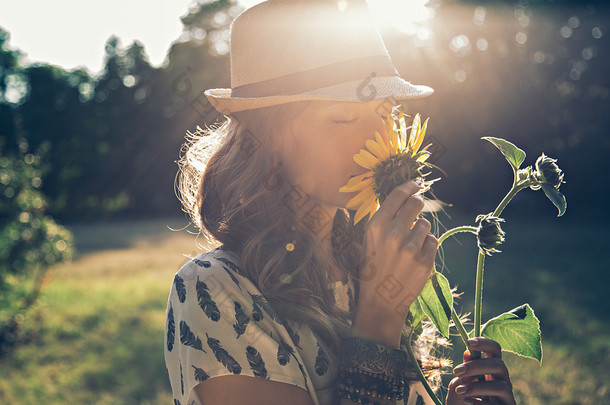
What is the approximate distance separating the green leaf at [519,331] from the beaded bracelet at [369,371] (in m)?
0.22

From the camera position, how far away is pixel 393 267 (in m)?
1.08

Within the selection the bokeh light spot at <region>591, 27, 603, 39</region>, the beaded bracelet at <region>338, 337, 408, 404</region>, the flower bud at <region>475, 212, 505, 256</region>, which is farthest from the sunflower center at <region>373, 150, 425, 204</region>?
the bokeh light spot at <region>591, 27, 603, 39</region>

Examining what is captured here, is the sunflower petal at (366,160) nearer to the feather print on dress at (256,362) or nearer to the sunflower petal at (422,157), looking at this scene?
the sunflower petal at (422,157)

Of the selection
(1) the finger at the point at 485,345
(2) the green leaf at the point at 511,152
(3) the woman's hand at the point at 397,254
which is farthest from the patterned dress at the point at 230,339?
(2) the green leaf at the point at 511,152

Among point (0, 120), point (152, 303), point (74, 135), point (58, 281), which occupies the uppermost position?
point (0, 120)

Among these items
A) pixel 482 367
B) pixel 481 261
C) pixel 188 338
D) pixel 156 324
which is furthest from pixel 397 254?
pixel 156 324

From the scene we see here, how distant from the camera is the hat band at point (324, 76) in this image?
1262 millimetres

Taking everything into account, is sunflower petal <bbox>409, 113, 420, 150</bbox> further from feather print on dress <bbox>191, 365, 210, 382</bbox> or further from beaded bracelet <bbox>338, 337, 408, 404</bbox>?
feather print on dress <bbox>191, 365, 210, 382</bbox>

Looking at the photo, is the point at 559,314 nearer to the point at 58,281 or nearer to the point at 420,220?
the point at 420,220

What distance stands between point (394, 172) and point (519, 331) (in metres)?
0.44

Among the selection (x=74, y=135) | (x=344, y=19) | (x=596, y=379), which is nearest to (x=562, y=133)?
(x=596, y=379)

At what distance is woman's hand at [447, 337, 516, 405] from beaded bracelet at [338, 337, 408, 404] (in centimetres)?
13

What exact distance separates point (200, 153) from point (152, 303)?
5.85m

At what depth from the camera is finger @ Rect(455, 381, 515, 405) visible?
3.52ft
